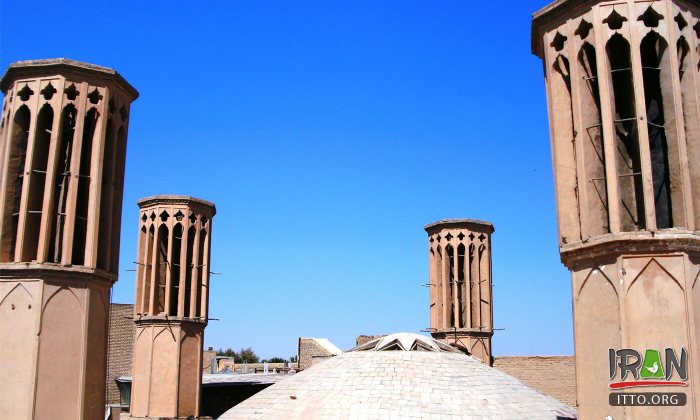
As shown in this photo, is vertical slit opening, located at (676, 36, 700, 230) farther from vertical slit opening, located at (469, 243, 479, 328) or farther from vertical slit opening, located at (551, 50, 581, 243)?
vertical slit opening, located at (469, 243, 479, 328)

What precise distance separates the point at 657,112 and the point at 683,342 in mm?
3891

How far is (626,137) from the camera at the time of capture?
39.7 feet

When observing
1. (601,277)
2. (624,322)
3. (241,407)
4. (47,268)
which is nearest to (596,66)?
(601,277)

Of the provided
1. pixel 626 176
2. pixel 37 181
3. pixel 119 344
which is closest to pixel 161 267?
pixel 37 181

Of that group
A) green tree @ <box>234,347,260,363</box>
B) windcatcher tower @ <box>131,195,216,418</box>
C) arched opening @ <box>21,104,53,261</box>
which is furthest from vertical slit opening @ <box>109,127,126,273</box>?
green tree @ <box>234,347,260,363</box>

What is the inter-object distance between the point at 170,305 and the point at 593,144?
1954 cm

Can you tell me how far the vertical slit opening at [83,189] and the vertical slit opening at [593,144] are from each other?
974cm

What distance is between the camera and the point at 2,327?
44.7 feet

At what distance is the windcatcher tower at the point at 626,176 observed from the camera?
10195mm

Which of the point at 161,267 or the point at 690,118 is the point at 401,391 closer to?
the point at 690,118

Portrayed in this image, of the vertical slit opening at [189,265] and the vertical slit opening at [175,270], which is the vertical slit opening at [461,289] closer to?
the vertical slit opening at [189,265]

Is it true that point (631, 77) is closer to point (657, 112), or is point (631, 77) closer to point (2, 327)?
point (657, 112)

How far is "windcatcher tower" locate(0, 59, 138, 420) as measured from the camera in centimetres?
1353

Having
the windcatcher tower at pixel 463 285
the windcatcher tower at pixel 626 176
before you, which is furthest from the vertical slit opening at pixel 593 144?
the windcatcher tower at pixel 463 285
